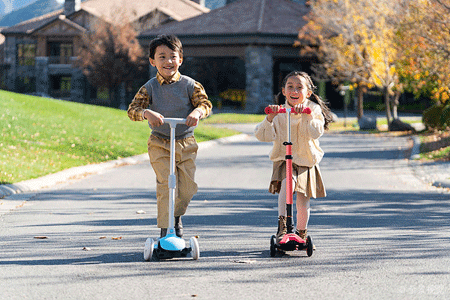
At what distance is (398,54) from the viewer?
27719 millimetres

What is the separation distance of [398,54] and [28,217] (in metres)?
21.7

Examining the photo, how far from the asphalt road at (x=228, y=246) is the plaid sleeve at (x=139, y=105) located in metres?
1.17

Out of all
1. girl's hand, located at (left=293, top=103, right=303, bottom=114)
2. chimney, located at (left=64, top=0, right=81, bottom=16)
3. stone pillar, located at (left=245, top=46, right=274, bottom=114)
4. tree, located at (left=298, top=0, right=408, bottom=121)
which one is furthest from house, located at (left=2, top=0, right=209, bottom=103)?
girl's hand, located at (left=293, top=103, right=303, bottom=114)

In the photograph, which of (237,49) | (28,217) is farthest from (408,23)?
(237,49)

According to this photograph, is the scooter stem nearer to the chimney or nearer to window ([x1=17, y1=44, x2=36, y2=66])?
window ([x1=17, y1=44, x2=36, y2=66])

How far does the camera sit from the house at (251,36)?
43.2 m

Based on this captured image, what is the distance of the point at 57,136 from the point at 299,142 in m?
14.6

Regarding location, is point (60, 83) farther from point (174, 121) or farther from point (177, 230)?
point (174, 121)

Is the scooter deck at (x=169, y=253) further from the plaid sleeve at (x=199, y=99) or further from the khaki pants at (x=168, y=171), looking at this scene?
the plaid sleeve at (x=199, y=99)

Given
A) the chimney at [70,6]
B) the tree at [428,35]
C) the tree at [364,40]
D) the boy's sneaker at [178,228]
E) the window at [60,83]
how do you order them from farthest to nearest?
the chimney at [70,6] → the window at [60,83] → the tree at [364,40] → the tree at [428,35] → the boy's sneaker at [178,228]

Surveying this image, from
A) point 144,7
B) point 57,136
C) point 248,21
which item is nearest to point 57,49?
point 144,7

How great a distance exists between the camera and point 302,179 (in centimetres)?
602

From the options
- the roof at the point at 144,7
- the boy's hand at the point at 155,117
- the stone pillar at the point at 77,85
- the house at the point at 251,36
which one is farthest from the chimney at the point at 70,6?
the boy's hand at the point at 155,117

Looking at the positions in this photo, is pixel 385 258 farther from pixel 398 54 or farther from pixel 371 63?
pixel 371 63
